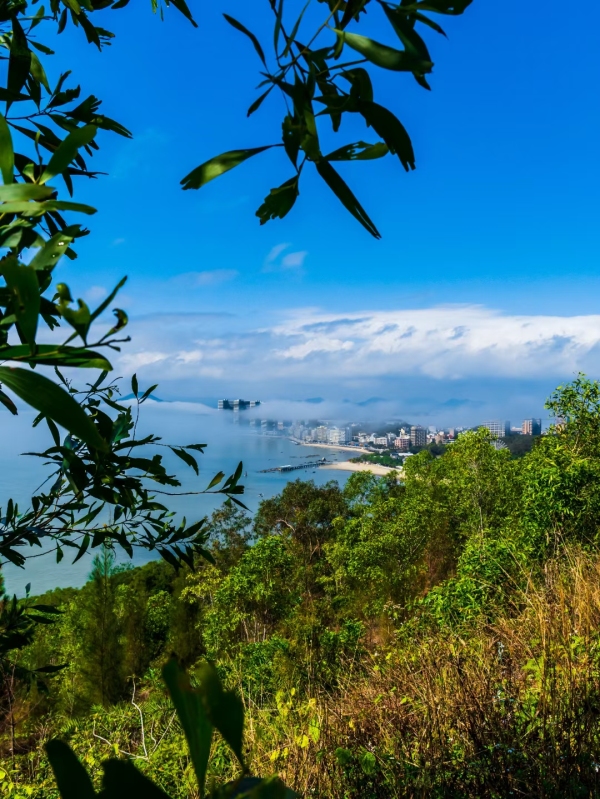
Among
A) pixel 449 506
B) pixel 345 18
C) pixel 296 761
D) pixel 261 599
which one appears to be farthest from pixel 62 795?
pixel 449 506

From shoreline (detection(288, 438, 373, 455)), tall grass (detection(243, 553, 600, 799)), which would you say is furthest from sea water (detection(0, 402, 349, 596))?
tall grass (detection(243, 553, 600, 799))

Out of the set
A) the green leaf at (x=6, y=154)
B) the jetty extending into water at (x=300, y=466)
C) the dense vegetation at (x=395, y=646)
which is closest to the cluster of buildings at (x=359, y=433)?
the jetty extending into water at (x=300, y=466)

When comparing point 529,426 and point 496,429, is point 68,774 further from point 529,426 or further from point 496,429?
point 529,426

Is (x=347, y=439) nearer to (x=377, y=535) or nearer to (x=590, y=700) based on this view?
(x=377, y=535)

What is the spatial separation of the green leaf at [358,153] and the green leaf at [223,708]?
1.27ft

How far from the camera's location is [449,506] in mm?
13953

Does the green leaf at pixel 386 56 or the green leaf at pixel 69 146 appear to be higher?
the green leaf at pixel 386 56

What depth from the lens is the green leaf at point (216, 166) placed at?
48 centimetres

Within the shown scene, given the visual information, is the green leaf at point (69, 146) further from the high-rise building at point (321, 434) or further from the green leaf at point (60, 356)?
the high-rise building at point (321, 434)

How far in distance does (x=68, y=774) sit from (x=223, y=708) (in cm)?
7

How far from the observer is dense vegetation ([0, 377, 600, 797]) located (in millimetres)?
1715

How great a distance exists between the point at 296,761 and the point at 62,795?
1840 mm

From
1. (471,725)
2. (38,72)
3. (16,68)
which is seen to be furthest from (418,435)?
(16,68)

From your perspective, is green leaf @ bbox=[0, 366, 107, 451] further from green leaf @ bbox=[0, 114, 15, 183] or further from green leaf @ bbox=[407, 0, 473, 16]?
green leaf @ bbox=[407, 0, 473, 16]
